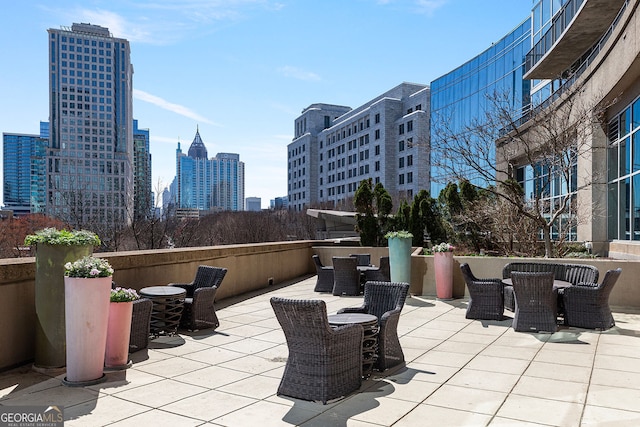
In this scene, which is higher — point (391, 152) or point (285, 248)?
point (391, 152)

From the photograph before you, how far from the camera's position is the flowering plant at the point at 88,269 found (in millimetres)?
5262

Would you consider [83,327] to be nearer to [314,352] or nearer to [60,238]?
[60,238]

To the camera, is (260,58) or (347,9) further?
(260,58)

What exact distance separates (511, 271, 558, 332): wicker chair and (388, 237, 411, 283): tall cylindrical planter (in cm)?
366

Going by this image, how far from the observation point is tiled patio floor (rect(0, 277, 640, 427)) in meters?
4.34

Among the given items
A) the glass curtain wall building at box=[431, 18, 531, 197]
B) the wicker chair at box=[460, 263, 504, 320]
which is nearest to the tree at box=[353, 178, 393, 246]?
the glass curtain wall building at box=[431, 18, 531, 197]

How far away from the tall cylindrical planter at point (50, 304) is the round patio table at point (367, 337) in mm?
3298

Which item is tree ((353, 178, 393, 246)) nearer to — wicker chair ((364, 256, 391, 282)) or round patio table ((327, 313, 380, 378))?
wicker chair ((364, 256, 391, 282))

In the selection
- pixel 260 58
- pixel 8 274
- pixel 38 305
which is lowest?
A: pixel 38 305

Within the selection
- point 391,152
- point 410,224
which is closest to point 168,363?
point 410,224

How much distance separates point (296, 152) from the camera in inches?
5197

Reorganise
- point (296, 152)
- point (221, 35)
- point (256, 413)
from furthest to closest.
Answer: point (296, 152) → point (221, 35) → point (256, 413)

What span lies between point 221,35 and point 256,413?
12.7 m

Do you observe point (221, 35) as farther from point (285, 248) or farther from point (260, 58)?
point (285, 248)
